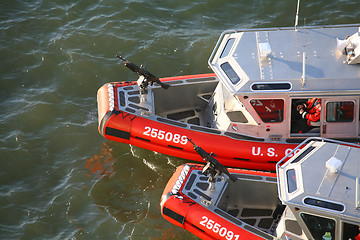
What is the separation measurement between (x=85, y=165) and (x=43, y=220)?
1745 millimetres

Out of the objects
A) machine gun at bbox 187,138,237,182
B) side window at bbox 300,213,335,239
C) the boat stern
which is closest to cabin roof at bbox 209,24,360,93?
machine gun at bbox 187,138,237,182

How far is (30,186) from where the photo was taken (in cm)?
1211

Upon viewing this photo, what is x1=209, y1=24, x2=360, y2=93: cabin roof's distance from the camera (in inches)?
422

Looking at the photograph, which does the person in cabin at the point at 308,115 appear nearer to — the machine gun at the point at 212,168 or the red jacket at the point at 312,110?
the red jacket at the point at 312,110

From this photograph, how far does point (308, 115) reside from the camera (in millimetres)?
11445

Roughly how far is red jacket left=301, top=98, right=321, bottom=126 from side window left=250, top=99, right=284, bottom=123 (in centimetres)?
57

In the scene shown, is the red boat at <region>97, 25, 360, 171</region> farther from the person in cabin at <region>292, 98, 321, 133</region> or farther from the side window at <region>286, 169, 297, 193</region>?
the side window at <region>286, 169, 297, 193</region>

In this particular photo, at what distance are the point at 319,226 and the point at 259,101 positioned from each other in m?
3.35

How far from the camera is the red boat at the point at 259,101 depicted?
35.5 ft

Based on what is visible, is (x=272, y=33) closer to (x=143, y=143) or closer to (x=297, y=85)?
(x=297, y=85)

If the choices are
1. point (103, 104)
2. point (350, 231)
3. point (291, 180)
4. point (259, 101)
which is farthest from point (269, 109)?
point (103, 104)

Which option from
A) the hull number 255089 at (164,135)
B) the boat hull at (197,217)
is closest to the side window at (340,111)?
the boat hull at (197,217)

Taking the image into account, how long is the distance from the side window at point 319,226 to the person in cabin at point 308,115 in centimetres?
333

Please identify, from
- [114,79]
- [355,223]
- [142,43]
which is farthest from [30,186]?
[355,223]
